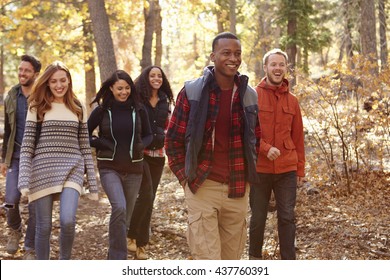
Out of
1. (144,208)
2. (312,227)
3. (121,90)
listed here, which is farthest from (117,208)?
(312,227)

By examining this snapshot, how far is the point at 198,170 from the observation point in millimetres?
3996

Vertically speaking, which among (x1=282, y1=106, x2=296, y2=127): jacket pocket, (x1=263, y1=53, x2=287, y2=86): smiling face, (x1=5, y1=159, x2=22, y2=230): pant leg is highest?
(x1=263, y1=53, x2=287, y2=86): smiling face

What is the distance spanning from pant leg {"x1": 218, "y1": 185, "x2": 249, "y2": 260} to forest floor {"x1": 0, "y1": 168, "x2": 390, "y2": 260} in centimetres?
163

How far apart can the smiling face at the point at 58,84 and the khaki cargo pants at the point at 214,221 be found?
1.66 m

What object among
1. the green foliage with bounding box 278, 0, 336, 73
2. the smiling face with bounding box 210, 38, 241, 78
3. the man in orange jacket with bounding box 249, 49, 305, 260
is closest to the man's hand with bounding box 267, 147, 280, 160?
the man in orange jacket with bounding box 249, 49, 305, 260

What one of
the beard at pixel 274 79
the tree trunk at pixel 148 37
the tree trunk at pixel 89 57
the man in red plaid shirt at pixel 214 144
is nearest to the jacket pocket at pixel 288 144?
the beard at pixel 274 79

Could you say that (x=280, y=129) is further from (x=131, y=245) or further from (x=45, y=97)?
(x=131, y=245)

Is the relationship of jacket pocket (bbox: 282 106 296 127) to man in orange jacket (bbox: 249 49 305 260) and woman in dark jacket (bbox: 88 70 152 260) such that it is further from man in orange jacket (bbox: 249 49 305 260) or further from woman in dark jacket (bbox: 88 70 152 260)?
woman in dark jacket (bbox: 88 70 152 260)

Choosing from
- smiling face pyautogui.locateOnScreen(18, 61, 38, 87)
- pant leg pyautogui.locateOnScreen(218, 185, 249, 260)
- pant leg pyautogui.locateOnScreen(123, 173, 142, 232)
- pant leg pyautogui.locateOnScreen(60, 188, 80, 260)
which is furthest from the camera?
smiling face pyautogui.locateOnScreen(18, 61, 38, 87)

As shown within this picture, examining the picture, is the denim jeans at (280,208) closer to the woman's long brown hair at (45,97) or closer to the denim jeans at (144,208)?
the denim jeans at (144,208)

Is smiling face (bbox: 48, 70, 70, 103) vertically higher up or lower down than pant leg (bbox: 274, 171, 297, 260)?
higher up

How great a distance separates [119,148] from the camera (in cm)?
539

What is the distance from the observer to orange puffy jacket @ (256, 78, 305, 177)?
5234 mm

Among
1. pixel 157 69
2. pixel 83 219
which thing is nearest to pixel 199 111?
pixel 157 69
